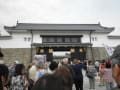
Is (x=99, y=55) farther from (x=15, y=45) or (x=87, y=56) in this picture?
(x=15, y=45)

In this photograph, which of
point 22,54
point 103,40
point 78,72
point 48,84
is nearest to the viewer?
point 48,84

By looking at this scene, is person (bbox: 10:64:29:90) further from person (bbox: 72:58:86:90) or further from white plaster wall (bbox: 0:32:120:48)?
white plaster wall (bbox: 0:32:120:48)

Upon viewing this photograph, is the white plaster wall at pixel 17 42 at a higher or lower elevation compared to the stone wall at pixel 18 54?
higher

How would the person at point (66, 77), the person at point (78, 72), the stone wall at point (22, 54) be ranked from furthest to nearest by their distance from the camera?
1. the stone wall at point (22, 54)
2. the person at point (78, 72)
3. the person at point (66, 77)

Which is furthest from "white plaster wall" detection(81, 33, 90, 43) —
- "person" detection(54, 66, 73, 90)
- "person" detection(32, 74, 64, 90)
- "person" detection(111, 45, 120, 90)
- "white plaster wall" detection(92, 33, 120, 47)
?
"person" detection(32, 74, 64, 90)

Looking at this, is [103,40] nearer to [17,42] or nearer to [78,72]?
[17,42]

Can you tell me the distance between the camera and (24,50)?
37.3m

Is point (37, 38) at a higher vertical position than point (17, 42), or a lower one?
higher

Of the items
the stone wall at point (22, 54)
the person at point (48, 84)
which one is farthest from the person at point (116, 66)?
the stone wall at point (22, 54)

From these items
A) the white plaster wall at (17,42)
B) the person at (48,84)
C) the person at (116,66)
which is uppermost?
the white plaster wall at (17,42)

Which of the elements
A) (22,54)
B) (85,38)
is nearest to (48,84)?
(22,54)

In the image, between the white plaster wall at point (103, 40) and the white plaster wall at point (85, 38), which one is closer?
the white plaster wall at point (103, 40)

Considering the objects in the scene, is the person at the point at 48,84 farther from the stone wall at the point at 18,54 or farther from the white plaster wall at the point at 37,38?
the white plaster wall at the point at 37,38

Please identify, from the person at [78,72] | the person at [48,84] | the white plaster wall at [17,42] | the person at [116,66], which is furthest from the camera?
the white plaster wall at [17,42]
